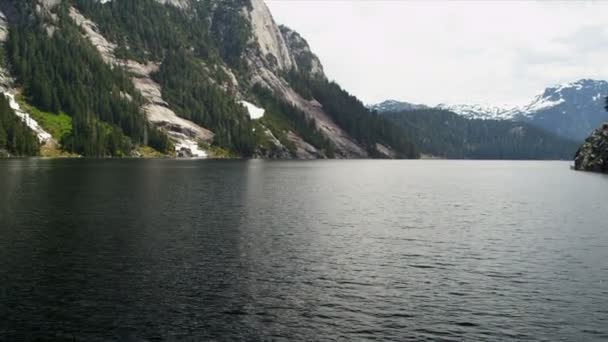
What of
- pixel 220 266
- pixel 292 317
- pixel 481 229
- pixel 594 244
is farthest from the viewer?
pixel 481 229

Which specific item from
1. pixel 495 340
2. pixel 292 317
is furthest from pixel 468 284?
pixel 292 317

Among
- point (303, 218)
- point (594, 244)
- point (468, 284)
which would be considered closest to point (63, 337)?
point (468, 284)

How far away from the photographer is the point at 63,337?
90.0 ft

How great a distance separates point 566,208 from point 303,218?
4557 cm

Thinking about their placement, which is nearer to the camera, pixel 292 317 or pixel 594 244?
pixel 292 317

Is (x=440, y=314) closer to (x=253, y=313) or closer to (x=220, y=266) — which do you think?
(x=253, y=313)

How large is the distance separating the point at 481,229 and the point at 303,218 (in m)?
23.0

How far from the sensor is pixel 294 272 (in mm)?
41875

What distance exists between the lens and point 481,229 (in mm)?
65000

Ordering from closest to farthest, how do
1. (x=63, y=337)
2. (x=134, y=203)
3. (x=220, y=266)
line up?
1. (x=63, y=337)
2. (x=220, y=266)
3. (x=134, y=203)

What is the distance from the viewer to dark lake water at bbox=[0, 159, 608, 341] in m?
29.9

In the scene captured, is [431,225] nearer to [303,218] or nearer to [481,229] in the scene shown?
[481,229]

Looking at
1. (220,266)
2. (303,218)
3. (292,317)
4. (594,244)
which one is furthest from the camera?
(303,218)

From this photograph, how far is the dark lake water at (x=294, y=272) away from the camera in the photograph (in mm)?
29875
